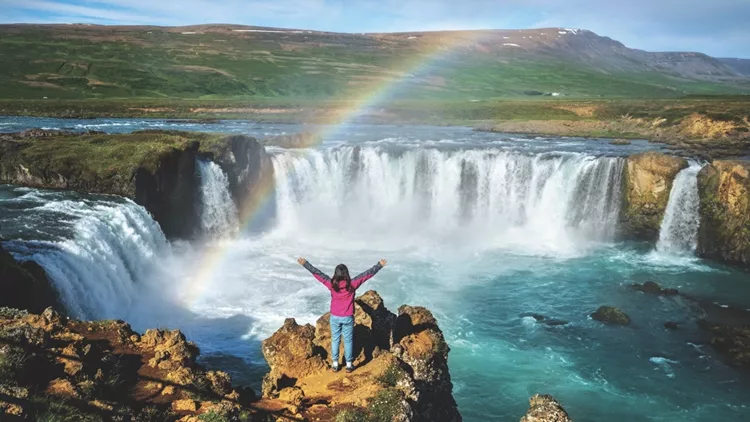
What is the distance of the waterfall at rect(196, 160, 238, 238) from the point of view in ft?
113

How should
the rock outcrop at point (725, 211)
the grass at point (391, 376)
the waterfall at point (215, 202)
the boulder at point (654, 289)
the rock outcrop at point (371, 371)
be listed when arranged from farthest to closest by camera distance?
the waterfall at point (215, 202)
the rock outcrop at point (725, 211)
the boulder at point (654, 289)
the grass at point (391, 376)
the rock outcrop at point (371, 371)

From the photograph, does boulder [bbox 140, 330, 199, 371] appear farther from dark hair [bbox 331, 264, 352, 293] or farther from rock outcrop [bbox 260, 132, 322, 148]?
rock outcrop [bbox 260, 132, 322, 148]

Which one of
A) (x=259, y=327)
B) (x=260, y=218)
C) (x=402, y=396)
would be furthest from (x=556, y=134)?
(x=402, y=396)

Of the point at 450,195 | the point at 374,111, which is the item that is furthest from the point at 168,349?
the point at 374,111

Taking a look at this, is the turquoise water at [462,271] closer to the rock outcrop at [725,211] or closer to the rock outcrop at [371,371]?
the rock outcrop at [725,211]

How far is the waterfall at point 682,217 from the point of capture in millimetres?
33812

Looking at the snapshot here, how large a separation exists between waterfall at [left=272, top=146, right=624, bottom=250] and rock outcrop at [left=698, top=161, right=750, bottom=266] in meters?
5.13

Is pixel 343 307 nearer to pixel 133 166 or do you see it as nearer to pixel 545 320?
pixel 545 320

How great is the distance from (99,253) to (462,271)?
61.3 feet

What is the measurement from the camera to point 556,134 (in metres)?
63.4

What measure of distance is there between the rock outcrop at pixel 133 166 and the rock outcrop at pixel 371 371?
2011 cm

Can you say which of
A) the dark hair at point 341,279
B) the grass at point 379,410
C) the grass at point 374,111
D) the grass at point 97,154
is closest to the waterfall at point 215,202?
the grass at point 97,154

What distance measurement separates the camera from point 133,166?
95.0ft

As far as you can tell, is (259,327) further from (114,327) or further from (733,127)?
(733,127)
